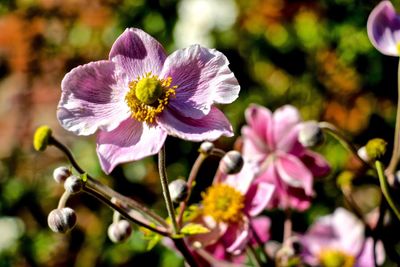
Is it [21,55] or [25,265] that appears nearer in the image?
[25,265]

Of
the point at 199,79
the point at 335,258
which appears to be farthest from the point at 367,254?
the point at 199,79

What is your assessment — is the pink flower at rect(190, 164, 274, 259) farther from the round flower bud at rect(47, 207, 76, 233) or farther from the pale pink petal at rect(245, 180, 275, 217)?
the round flower bud at rect(47, 207, 76, 233)

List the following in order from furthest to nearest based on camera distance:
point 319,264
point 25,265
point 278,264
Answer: point 25,265, point 319,264, point 278,264

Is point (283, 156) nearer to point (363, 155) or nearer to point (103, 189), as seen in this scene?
point (363, 155)

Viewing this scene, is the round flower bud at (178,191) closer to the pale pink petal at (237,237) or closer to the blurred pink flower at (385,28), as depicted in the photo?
the pale pink petal at (237,237)

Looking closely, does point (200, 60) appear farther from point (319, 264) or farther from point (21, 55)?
point (21, 55)

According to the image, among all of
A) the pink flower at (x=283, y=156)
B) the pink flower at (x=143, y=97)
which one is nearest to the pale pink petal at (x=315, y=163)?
the pink flower at (x=283, y=156)

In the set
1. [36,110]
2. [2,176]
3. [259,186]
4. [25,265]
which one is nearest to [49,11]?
[2,176]
